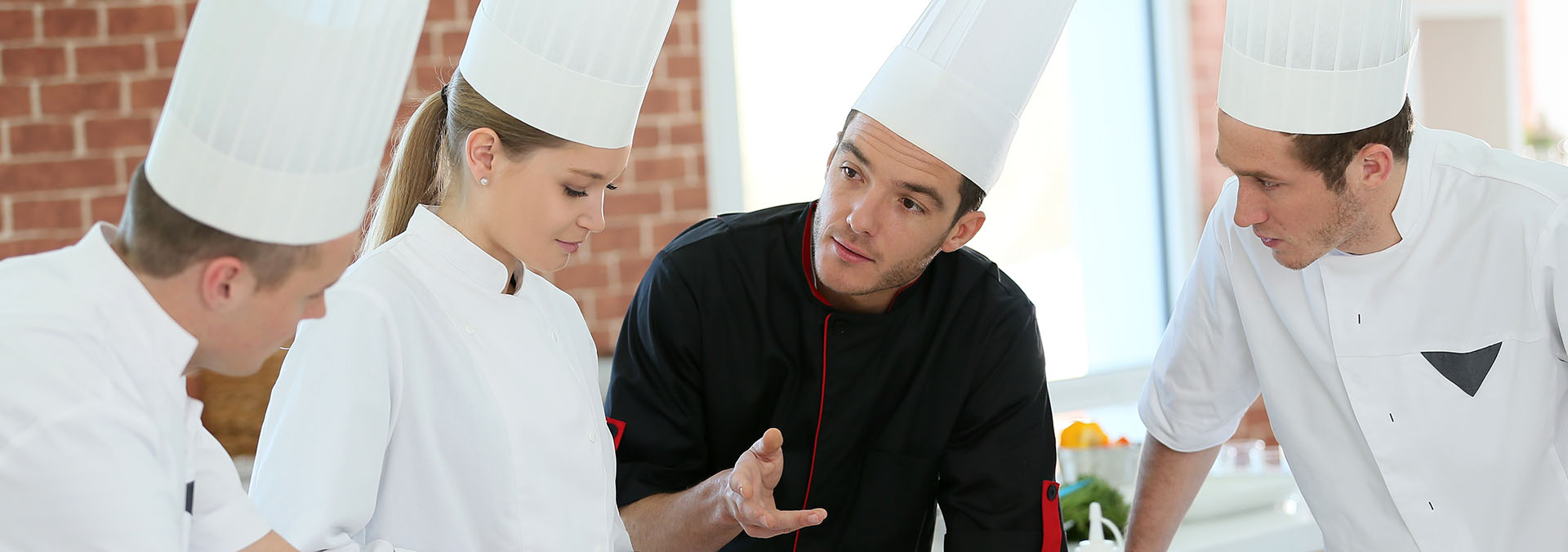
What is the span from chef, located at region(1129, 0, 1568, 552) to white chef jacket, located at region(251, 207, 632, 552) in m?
0.93

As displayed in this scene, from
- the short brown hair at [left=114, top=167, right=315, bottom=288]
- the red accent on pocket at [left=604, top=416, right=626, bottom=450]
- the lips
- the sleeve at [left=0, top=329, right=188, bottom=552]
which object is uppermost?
the short brown hair at [left=114, top=167, right=315, bottom=288]

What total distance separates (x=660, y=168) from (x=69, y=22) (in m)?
1.41

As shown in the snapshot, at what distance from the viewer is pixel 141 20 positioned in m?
2.81

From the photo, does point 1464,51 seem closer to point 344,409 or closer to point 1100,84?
point 1100,84

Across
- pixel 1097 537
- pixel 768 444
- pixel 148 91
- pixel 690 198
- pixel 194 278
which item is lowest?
pixel 1097 537

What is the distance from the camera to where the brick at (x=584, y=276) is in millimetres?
3107

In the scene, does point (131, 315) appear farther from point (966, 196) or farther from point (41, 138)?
point (41, 138)

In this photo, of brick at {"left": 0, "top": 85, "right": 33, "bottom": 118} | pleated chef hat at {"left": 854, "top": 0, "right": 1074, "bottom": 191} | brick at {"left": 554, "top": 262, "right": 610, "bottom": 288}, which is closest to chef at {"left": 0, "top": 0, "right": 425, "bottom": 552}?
pleated chef hat at {"left": 854, "top": 0, "right": 1074, "bottom": 191}

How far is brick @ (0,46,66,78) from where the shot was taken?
9.04 ft

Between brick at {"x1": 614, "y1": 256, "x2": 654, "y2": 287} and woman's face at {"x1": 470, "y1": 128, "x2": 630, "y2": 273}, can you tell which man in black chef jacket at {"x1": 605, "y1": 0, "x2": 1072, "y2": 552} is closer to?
woman's face at {"x1": 470, "y1": 128, "x2": 630, "y2": 273}

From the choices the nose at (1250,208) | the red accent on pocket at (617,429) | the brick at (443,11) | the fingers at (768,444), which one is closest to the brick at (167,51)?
the brick at (443,11)

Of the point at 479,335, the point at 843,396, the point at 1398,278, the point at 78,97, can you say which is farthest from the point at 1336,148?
the point at 78,97

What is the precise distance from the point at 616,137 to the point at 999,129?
2.16 feet

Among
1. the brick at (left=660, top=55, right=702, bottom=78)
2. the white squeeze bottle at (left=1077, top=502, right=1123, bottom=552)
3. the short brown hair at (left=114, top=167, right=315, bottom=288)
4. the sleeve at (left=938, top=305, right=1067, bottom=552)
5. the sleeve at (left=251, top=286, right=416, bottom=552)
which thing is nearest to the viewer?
the short brown hair at (left=114, top=167, right=315, bottom=288)
